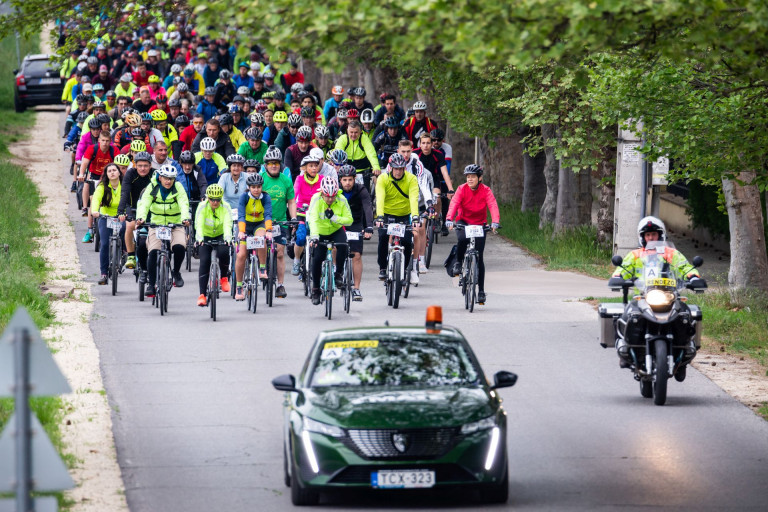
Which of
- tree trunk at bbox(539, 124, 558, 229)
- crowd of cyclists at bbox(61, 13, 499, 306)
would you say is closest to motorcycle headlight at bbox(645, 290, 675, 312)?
crowd of cyclists at bbox(61, 13, 499, 306)

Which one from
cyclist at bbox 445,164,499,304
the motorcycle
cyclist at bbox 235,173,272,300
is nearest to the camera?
the motorcycle

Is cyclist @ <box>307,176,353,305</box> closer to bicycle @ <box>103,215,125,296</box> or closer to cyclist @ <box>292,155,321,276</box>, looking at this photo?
cyclist @ <box>292,155,321,276</box>

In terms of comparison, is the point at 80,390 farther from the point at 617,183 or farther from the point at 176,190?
the point at 617,183

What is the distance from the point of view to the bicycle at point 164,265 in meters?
19.4

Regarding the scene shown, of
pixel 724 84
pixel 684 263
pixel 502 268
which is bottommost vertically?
pixel 502 268

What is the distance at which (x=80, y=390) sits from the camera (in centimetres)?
1422

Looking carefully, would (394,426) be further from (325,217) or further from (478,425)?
(325,217)

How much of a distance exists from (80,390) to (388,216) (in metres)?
7.69

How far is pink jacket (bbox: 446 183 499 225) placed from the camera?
797 inches

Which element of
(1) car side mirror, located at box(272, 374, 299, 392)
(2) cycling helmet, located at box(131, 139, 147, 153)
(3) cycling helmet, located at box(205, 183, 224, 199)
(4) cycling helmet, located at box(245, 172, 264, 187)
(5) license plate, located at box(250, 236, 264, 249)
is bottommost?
(5) license plate, located at box(250, 236, 264, 249)

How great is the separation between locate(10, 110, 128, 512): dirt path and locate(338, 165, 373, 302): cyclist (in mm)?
3404

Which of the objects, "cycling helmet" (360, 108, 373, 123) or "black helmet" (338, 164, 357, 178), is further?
"cycling helmet" (360, 108, 373, 123)

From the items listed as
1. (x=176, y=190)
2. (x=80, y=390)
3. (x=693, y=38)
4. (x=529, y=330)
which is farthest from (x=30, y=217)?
(x=693, y=38)

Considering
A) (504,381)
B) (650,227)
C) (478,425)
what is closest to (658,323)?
(650,227)
